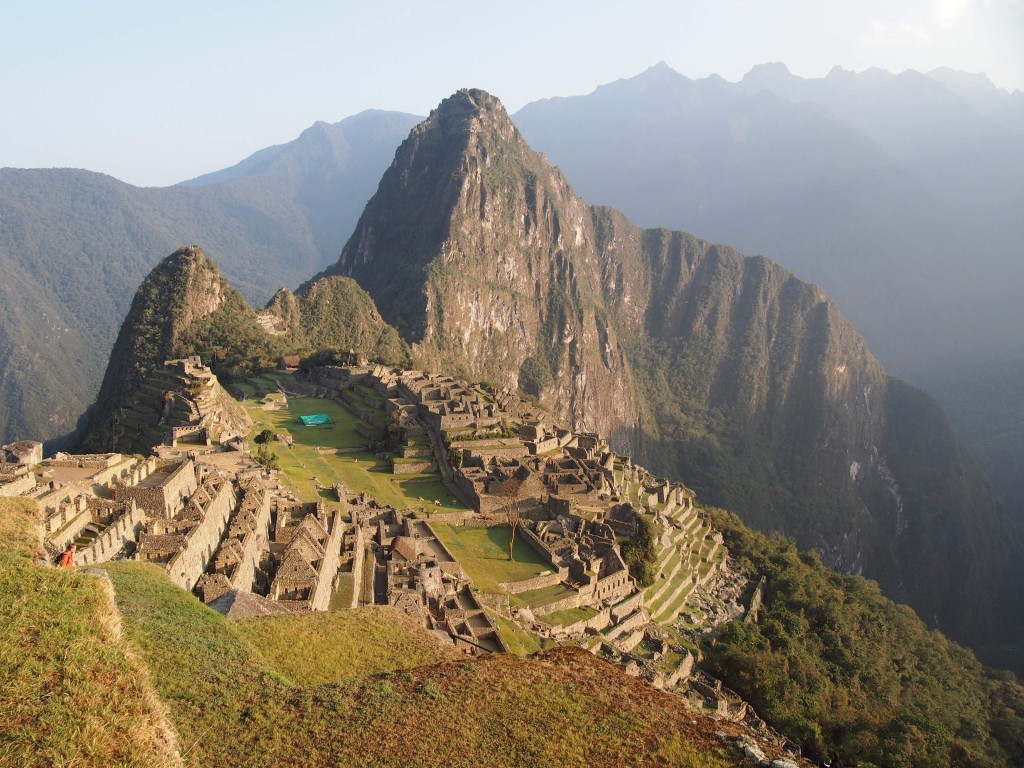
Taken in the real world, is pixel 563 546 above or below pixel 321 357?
below

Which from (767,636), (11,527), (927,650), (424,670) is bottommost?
(927,650)

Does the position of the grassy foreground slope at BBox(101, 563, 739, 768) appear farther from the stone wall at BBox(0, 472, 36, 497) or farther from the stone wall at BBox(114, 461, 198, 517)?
the stone wall at BBox(0, 472, 36, 497)

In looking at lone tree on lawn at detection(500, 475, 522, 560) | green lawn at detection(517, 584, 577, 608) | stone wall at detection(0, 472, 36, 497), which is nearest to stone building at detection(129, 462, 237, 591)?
stone wall at detection(0, 472, 36, 497)

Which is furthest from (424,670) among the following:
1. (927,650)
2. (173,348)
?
(173,348)

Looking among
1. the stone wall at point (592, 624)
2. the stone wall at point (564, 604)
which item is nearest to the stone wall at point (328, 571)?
the stone wall at point (564, 604)

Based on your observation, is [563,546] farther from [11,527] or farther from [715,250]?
[715,250]

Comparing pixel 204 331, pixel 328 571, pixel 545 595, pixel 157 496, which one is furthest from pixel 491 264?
pixel 328 571
